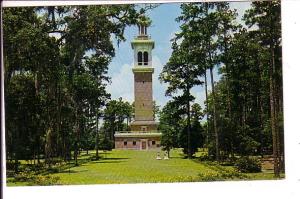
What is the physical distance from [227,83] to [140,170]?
1.50 meters

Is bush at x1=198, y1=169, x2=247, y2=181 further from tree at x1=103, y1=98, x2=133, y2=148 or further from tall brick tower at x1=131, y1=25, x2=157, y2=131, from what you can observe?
tree at x1=103, y1=98, x2=133, y2=148

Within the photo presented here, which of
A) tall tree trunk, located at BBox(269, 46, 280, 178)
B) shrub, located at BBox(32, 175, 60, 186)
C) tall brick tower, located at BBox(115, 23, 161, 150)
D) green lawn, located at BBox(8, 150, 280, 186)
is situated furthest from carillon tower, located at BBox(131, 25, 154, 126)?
tall tree trunk, located at BBox(269, 46, 280, 178)

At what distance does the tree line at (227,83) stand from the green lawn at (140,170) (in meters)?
0.16

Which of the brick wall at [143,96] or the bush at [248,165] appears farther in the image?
the bush at [248,165]

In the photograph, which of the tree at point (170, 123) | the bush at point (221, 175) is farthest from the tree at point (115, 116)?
the bush at point (221, 175)

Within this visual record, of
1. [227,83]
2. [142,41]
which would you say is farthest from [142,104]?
[227,83]

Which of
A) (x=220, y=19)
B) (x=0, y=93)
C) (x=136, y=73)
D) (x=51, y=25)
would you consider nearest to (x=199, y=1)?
(x=220, y=19)

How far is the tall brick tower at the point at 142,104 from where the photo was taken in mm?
9961

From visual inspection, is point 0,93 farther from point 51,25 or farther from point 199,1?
point 199,1

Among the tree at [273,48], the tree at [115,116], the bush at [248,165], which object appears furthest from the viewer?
the bush at [248,165]

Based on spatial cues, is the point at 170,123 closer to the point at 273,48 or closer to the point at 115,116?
the point at 115,116

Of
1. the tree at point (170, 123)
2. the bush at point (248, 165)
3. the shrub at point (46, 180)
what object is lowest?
the shrub at point (46, 180)

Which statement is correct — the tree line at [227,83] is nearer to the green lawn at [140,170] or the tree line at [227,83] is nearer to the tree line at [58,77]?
the green lawn at [140,170]

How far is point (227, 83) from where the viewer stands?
33.5ft
